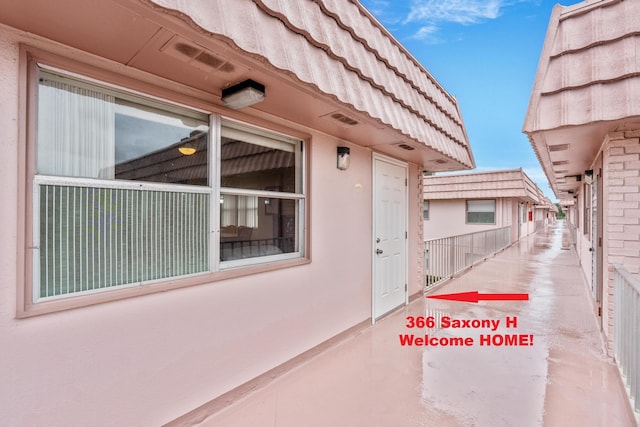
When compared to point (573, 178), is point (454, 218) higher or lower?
lower

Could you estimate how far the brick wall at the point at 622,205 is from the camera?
3.03 m

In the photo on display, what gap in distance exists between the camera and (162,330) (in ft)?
6.83

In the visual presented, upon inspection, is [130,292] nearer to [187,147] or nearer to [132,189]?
[132,189]

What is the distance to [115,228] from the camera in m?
1.92

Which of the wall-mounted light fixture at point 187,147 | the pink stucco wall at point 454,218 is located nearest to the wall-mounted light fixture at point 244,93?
the wall-mounted light fixture at point 187,147

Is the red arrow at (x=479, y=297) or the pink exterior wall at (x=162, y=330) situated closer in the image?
the pink exterior wall at (x=162, y=330)

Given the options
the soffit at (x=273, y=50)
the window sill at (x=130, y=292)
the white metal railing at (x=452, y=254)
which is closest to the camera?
the soffit at (x=273, y=50)

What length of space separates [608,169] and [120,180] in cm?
454

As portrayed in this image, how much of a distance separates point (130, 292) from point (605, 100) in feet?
13.6

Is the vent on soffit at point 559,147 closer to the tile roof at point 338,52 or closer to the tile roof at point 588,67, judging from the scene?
the tile roof at point 588,67

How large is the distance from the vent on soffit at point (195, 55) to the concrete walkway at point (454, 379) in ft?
8.27

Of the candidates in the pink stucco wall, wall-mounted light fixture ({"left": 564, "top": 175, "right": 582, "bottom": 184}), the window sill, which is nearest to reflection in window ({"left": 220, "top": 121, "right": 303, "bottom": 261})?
the window sill

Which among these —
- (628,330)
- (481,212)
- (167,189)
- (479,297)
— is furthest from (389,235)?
(481,212)

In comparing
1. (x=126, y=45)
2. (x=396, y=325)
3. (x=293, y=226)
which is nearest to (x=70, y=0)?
(x=126, y=45)
